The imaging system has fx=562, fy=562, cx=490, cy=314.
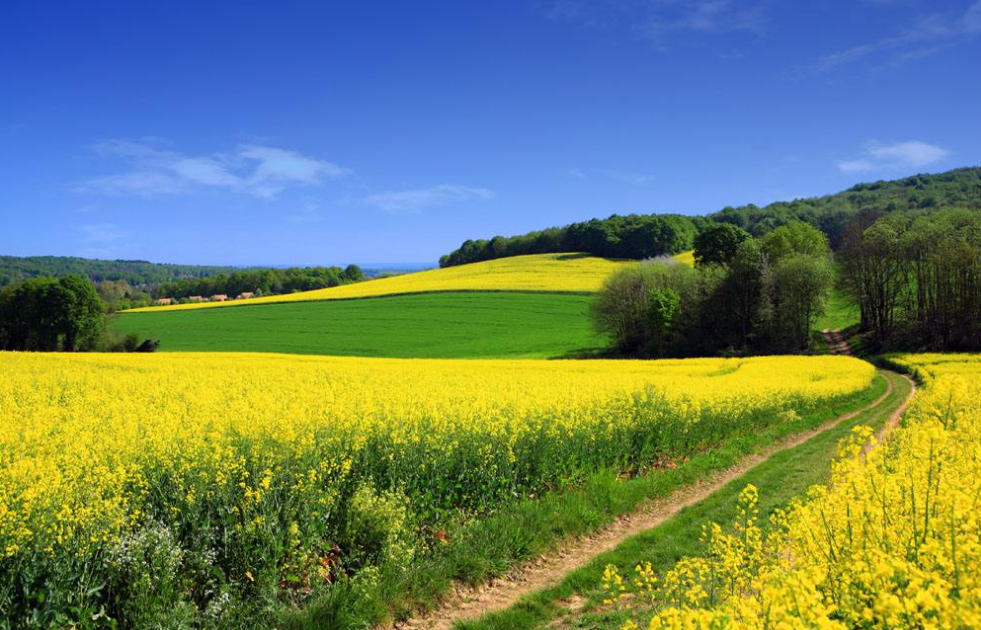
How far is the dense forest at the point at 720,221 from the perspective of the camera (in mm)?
97625

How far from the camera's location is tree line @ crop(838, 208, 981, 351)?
132ft

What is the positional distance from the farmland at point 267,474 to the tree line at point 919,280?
36.3 metres

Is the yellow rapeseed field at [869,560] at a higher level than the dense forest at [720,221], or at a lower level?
lower

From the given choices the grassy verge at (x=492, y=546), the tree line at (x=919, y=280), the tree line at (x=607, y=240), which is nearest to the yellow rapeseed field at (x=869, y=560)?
the grassy verge at (x=492, y=546)

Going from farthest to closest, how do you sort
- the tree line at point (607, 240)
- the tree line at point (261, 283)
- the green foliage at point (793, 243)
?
the tree line at point (261, 283)
the tree line at point (607, 240)
the green foliage at point (793, 243)

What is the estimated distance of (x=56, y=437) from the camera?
8688 mm

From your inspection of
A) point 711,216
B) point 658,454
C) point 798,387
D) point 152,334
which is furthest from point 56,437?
point 711,216

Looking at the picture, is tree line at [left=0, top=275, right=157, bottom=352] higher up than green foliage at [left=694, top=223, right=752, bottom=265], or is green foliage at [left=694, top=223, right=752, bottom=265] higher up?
green foliage at [left=694, top=223, right=752, bottom=265]

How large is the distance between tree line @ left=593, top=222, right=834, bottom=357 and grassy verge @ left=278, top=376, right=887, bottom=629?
37833 mm

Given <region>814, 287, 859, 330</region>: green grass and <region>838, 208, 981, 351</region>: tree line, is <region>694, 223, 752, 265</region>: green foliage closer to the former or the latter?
<region>814, 287, 859, 330</region>: green grass

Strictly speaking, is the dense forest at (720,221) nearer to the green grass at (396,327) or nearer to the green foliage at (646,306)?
the green grass at (396,327)

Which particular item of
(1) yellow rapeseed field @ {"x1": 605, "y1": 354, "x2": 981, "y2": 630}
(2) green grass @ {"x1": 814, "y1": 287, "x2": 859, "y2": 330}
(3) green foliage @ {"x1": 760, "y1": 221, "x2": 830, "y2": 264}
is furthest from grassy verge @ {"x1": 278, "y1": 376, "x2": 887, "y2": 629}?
(3) green foliage @ {"x1": 760, "y1": 221, "x2": 830, "y2": 264}

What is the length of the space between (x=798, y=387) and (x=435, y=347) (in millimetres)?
34504

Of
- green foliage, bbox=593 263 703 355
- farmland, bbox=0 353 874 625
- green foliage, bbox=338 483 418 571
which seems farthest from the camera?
green foliage, bbox=593 263 703 355
